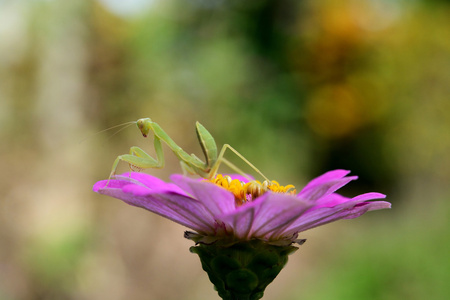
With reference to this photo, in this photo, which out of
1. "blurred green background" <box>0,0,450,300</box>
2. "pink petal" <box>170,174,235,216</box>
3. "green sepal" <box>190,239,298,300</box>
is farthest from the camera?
"blurred green background" <box>0,0,450,300</box>

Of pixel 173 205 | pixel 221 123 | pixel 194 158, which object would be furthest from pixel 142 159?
pixel 221 123

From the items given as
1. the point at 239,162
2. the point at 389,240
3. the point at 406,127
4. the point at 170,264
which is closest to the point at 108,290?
the point at 170,264

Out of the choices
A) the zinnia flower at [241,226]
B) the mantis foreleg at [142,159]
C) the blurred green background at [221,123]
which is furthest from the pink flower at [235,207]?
the blurred green background at [221,123]

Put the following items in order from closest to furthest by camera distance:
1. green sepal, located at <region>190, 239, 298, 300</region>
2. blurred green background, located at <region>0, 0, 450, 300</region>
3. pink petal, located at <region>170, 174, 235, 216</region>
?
pink petal, located at <region>170, 174, 235, 216</region> → green sepal, located at <region>190, 239, 298, 300</region> → blurred green background, located at <region>0, 0, 450, 300</region>

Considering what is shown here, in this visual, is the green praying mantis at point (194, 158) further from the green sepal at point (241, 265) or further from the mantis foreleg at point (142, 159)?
the green sepal at point (241, 265)

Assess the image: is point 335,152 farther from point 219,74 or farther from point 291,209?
point 291,209

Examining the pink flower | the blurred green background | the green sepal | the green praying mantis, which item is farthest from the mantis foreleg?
the blurred green background

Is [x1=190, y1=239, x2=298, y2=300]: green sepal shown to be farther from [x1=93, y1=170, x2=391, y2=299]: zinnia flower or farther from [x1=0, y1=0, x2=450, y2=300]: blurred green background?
[x1=0, y1=0, x2=450, y2=300]: blurred green background
